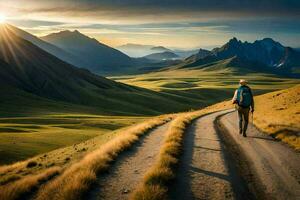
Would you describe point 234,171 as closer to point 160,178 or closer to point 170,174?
point 170,174

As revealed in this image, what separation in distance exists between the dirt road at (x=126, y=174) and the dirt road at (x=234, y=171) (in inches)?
56.9

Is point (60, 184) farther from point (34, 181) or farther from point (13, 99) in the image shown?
point (13, 99)

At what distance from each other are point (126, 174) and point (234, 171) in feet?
14.0

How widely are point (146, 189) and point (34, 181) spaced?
445cm

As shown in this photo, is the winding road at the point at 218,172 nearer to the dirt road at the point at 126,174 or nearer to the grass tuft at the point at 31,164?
the dirt road at the point at 126,174

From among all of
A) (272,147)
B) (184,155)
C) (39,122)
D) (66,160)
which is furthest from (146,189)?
(39,122)

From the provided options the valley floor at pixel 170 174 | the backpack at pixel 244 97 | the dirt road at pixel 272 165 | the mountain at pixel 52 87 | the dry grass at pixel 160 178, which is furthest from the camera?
the mountain at pixel 52 87

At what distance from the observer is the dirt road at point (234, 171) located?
1286cm

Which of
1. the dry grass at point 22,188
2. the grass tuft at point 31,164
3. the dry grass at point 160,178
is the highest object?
the dry grass at point 160,178

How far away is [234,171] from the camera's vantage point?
626 inches

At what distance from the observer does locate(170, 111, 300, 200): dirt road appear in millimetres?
12859

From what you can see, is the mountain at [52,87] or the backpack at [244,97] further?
the mountain at [52,87]

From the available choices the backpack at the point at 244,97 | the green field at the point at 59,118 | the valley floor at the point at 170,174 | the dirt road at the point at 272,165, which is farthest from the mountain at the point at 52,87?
the valley floor at the point at 170,174

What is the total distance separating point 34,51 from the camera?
193250mm
